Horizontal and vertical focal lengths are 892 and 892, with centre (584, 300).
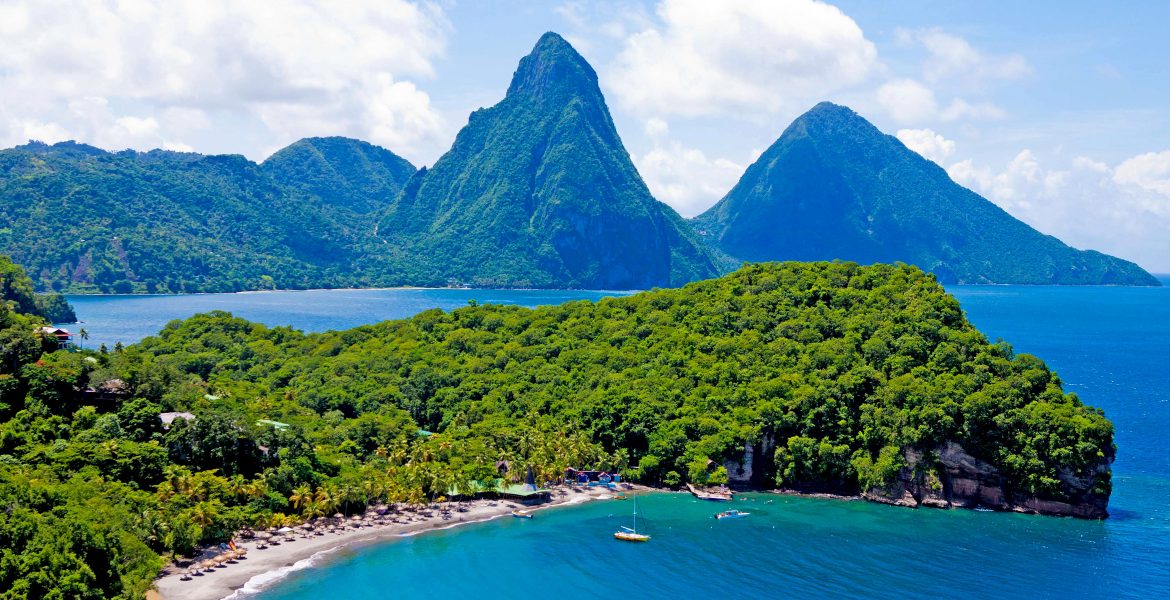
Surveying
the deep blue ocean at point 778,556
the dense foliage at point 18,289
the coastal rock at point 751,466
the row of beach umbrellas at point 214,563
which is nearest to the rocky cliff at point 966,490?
the deep blue ocean at point 778,556

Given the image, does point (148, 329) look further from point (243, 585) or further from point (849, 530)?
point (849, 530)

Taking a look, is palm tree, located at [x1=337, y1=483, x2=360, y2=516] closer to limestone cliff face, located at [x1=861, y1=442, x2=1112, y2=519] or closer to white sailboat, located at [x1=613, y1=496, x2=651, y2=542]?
white sailboat, located at [x1=613, y1=496, x2=651, y2=542]

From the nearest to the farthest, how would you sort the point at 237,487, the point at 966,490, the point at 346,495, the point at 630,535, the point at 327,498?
the point at 237,487
the point at 630,535
the point at 327,498
the point at 346,495
the point at 966,490

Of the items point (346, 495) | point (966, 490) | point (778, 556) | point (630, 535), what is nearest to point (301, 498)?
point (346, 495)

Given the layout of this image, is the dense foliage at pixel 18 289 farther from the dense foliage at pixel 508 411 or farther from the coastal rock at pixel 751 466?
the coastal rock at pixel 751 466

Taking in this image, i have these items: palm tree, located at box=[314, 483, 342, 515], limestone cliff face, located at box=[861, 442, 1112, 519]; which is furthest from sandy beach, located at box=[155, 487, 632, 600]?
limestone cliff face, located at box=[861, 442, 1112, 519]

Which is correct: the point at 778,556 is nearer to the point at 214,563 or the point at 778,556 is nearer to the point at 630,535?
the point at 630,535
